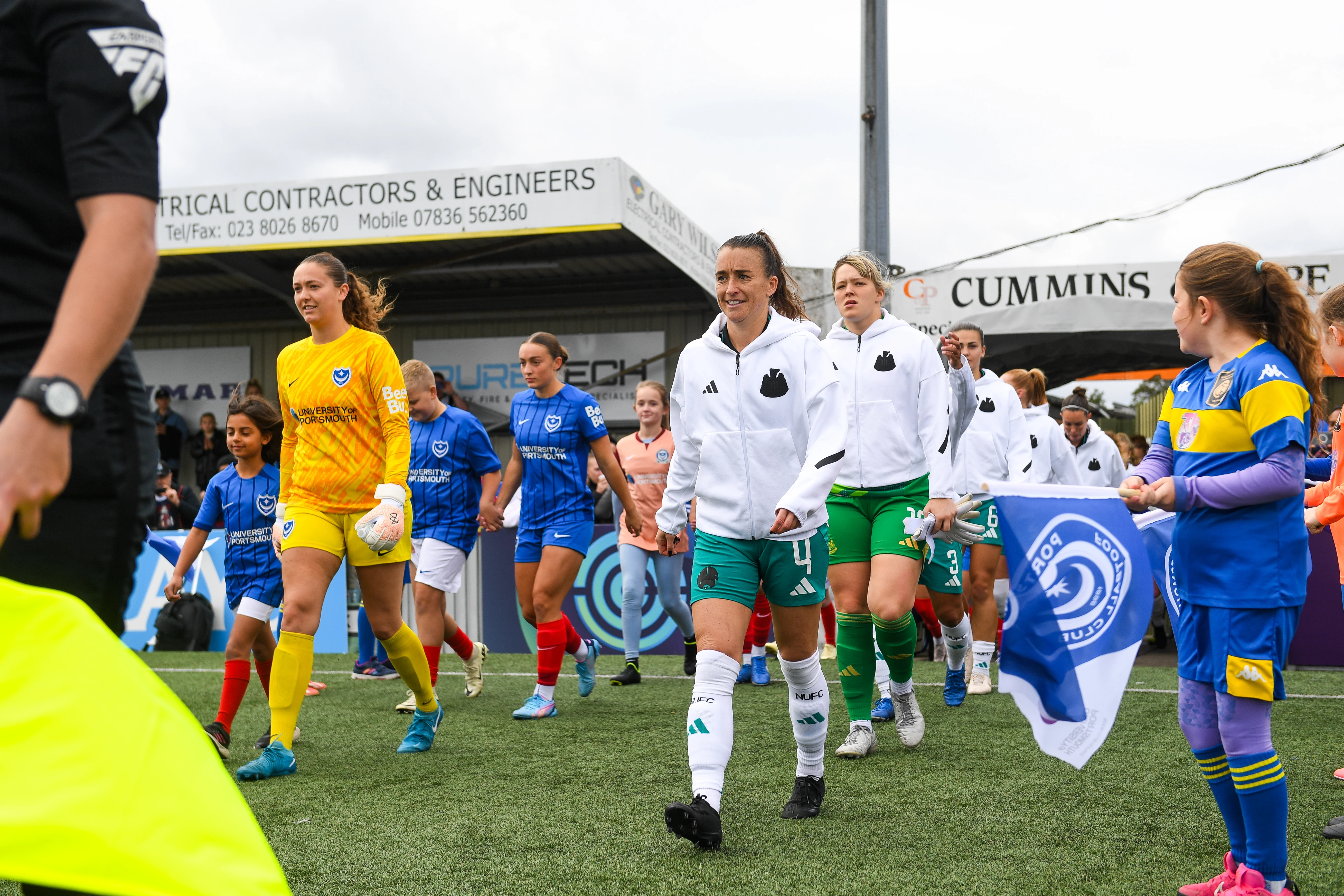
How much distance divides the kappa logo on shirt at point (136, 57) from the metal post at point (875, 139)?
404 inches

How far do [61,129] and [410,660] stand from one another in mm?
4008

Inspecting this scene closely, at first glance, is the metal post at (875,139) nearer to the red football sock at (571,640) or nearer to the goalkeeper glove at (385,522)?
the red football sock at (571,640)

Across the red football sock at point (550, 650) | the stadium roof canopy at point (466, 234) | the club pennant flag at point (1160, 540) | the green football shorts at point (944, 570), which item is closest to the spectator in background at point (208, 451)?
the stadium roof canopy at point (466, 234)

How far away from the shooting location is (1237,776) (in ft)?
9.70

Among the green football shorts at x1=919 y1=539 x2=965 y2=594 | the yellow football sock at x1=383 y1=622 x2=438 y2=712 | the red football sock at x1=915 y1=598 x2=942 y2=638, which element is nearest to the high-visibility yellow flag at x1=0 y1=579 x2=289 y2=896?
the yellow football sock at x1=383 y1=622 x2=438 y2=712

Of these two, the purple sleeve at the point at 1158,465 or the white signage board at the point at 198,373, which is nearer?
the purple sleeve at the point at 1158,465

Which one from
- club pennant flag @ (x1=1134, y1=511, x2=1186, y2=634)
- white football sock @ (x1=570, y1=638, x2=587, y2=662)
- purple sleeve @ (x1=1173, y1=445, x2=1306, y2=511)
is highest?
purple sleeve @ (x1=1173, y1=445, x2=1306, y2=511)

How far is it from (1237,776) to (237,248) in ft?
46.5

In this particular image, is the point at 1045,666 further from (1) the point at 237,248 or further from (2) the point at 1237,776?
(1) the point at 237,248

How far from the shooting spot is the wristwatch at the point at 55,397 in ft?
4.41

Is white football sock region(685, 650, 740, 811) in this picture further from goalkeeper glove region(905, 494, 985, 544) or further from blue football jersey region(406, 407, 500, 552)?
blue football jersey region(406, 407, 500, 552)

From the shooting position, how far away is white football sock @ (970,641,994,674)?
7.36 metres

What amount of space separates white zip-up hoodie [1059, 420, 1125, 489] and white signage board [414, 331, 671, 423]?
9.04 meters

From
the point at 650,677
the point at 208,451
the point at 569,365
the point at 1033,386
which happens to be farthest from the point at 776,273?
the point at 208,451
